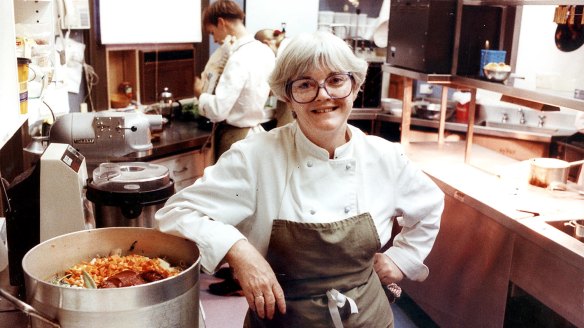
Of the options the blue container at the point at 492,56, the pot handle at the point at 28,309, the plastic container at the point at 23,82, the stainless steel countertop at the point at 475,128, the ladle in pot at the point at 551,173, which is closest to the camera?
the pot handle at the point at 28,309

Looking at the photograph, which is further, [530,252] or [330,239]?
[530,252]

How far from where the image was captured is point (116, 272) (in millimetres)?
1450

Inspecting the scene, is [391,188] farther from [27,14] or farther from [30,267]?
[27,14]

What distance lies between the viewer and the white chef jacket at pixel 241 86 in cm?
405

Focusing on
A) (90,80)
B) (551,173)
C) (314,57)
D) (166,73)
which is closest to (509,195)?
(551,173)

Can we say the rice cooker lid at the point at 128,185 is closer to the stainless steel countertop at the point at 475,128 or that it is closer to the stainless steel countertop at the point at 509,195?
the stainless steel countertop at the point at 509,195

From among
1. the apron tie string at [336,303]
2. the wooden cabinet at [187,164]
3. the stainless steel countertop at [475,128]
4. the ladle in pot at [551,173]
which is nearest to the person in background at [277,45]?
the wooden cabinet at [187,164]

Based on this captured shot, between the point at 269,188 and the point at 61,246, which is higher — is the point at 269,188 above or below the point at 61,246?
above

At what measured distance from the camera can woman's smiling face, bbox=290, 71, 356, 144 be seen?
166 cm

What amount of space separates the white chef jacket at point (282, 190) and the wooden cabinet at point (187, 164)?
2433mm

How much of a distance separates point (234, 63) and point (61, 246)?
271cm

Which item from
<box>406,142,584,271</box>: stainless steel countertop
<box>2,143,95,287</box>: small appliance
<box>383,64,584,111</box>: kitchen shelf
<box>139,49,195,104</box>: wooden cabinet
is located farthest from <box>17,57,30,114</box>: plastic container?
<box>139,49,195,104</box>: wooden cabinet

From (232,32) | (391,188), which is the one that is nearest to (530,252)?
(391,188)

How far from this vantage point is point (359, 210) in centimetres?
173
